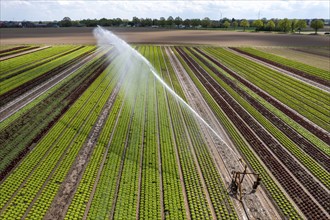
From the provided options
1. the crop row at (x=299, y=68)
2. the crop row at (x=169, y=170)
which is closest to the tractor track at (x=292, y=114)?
the crop row at (x=299, y=68)

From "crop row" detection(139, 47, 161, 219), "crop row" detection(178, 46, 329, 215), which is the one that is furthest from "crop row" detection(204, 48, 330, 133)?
"crop row" detection(139, 47, 161, 219)

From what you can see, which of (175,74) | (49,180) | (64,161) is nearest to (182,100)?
(175,74)

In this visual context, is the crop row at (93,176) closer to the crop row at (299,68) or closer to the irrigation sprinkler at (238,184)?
the irrigation sprinkler at (238,184)

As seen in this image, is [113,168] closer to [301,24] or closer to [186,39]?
[186,39]

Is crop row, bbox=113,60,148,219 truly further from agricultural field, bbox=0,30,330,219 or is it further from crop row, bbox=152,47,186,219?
crop row, bbox=152,47,186,219

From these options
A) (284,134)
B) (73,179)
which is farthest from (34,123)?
(284,134)

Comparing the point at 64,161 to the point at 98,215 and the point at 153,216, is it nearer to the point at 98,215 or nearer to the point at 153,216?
the point at 98,215

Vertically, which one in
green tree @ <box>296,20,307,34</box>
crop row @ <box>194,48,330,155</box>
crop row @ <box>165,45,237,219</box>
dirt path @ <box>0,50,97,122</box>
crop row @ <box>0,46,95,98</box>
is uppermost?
green tree @ <box>296,20,307,34</box>
